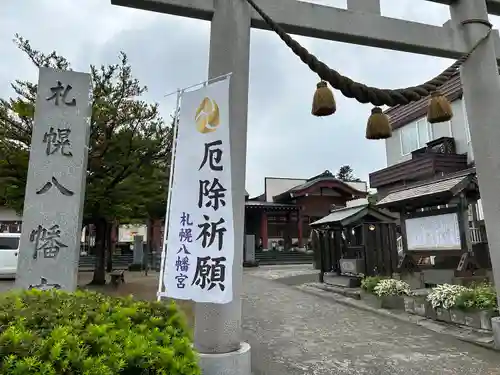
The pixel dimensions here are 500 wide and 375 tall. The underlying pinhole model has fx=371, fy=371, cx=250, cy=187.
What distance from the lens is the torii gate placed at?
12.1 feet

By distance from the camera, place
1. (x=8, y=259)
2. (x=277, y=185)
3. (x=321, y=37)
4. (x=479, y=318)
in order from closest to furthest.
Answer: (x=321, y=37), (x=479, y=318), (x=8, y=259), (x=277, y=185)

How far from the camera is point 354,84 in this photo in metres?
4.03

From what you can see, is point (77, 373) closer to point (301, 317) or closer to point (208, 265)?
point (208, 265)

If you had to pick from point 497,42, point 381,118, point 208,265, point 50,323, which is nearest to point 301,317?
point 381,118

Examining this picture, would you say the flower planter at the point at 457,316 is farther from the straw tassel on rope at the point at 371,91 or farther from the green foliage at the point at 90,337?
the green foliage at the point at 90,337

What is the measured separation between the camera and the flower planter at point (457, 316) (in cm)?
654

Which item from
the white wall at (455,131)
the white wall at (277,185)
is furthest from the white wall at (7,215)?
the white wall at (455,131)

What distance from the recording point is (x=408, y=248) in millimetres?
11359

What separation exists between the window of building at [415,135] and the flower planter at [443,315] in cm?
1199

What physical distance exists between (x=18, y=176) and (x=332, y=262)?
10.2 m

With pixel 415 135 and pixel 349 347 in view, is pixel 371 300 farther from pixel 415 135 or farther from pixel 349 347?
pixel 415 135

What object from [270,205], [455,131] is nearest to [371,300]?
[455,131]

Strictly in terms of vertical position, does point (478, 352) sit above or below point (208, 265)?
below

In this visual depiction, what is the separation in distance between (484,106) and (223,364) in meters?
4.85
